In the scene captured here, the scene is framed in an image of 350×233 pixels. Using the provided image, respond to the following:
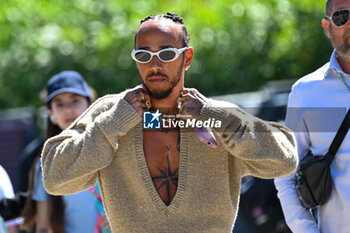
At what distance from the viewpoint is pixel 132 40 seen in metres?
8.87

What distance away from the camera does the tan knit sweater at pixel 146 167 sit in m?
3.33

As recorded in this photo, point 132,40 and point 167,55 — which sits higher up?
point 167,55

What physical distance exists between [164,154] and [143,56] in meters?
0.47

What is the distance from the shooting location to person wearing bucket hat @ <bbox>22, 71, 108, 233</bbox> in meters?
4.83

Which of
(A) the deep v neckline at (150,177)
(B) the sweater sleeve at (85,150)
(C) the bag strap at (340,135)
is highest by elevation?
(B) the sweater sleeve at (85,150)

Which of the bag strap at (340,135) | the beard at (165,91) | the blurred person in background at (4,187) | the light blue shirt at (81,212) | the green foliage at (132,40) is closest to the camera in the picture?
the beard at (165,91)

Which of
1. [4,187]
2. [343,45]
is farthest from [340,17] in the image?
[4,187]

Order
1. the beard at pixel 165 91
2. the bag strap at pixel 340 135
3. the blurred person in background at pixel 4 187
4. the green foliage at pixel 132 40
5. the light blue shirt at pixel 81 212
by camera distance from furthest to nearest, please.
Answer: the green foliage at pixel 132 40 → the light blue shirt at pixel 81 212 → the blurred person in background at pixel 4 187 → the bag strap at pixel 340 135 → the beard at pixel 165 91

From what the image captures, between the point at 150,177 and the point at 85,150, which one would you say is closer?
the point at 85,150

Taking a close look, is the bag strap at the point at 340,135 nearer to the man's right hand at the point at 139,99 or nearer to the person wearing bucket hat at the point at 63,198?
the man's right hand at the point at 139,99

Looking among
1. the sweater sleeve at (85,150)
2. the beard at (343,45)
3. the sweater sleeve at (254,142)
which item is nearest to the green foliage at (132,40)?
the beard at (343,45)

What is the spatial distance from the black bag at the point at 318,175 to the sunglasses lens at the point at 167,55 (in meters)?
0.98

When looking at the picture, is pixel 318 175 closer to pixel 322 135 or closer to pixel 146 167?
pixel 322 135

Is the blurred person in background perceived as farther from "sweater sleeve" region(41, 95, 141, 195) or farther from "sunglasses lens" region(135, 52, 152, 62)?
"sunglasses lens" region(135, 52, 152, 62)
